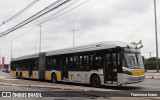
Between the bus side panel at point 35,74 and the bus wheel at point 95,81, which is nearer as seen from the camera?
the bus wheel at point 95,81

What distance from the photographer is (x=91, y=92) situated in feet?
51.6

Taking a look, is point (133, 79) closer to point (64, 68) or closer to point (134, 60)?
point (134, 60)

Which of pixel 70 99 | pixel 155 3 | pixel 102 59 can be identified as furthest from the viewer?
pixel 155 3

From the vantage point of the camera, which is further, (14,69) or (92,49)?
(14,69)

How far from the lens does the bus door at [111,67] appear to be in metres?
18.6

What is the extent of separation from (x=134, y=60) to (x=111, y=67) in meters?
1.57

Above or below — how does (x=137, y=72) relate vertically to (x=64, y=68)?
below

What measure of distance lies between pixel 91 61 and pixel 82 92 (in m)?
4.91

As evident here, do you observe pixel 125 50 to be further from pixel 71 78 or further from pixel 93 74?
pixel 71 78

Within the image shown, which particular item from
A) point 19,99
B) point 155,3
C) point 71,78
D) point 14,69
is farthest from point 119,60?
point 155,3

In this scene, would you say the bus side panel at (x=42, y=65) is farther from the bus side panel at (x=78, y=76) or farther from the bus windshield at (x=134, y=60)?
the bus windshield at (x=134, y=60)

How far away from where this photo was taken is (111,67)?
18797 millimetres

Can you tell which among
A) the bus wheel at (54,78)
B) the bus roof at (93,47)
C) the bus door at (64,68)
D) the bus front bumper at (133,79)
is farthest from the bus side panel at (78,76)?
the bus front bumper at (133,79)

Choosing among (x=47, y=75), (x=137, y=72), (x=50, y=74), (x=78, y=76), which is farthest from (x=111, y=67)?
(x=47, y=75)
